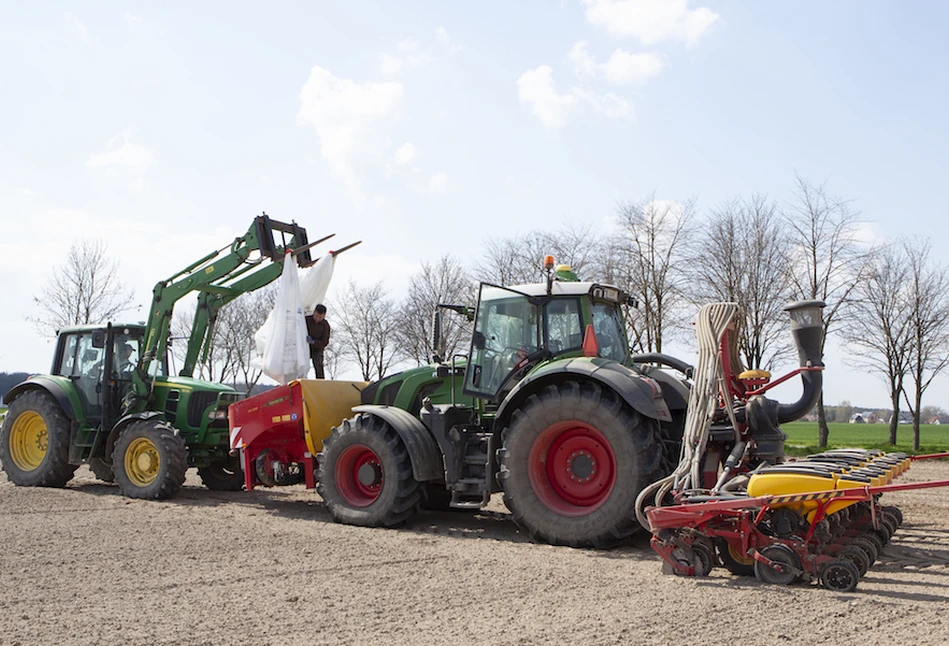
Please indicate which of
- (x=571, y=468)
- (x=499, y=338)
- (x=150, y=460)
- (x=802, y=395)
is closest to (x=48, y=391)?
(x=150, y=460)

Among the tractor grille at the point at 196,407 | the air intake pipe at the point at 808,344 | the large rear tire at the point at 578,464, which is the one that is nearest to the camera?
the large rear tire at the point at 578,464

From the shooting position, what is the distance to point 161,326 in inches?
471

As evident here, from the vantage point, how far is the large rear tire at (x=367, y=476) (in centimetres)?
849

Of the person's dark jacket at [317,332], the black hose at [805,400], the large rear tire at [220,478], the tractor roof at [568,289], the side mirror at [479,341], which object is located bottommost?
the large rear tire at [220,478]

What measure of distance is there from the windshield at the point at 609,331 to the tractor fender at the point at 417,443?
1974 mm

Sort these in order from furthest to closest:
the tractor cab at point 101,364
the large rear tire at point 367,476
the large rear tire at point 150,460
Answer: the tractor cab at point 101,364, the large rear tire at point 150,460, the large rear tire at point 367,476

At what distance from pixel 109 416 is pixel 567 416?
7387 millimetres

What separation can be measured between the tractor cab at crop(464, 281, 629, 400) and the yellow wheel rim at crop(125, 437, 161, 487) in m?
4.86

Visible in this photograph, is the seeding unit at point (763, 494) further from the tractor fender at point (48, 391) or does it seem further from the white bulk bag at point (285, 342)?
the tractor fender at point (48, 391)

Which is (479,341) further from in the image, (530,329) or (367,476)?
(367,476)

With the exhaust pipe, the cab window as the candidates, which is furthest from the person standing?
the exhaust pipe

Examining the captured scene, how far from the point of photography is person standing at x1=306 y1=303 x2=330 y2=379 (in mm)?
10633

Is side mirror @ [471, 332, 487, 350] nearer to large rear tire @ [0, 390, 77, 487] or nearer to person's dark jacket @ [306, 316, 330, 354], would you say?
person's dark jacket @ [306, 316, 330, 354]

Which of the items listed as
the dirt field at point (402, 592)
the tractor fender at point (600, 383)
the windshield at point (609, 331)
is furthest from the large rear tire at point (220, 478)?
the windshield at point (609, 331)
